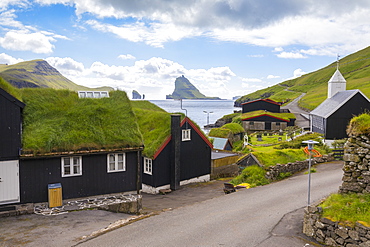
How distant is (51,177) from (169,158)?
10533 millimetres

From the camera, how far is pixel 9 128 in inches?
647

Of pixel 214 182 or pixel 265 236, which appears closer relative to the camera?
pixel 265 236

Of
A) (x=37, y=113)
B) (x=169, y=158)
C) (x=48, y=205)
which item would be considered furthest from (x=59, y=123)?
(x=169, y=158)

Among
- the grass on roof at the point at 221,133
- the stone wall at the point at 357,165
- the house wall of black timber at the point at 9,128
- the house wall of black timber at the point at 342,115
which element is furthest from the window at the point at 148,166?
the grass on roof at the point at 221,133

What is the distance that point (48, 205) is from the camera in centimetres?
1702

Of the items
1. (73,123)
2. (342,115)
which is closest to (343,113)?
(342,115)

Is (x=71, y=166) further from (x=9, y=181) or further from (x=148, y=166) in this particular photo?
(x=148, y=166)

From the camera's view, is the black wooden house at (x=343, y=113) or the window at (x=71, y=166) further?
the black wooden house at (x=343, y=113)

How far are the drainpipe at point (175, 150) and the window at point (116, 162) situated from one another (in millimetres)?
6810

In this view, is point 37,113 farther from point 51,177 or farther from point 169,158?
point 169,158

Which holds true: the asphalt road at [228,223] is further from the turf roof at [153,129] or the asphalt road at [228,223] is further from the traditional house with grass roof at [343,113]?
the traditional house with grass roof at [343,113]

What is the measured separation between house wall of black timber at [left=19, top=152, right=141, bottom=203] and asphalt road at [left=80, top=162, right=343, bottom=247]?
15.7 feet

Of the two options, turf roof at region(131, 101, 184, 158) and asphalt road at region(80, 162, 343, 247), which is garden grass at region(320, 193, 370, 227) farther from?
turf roof at region(131, 101, 184, 158)

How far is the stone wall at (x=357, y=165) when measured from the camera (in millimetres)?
11578
